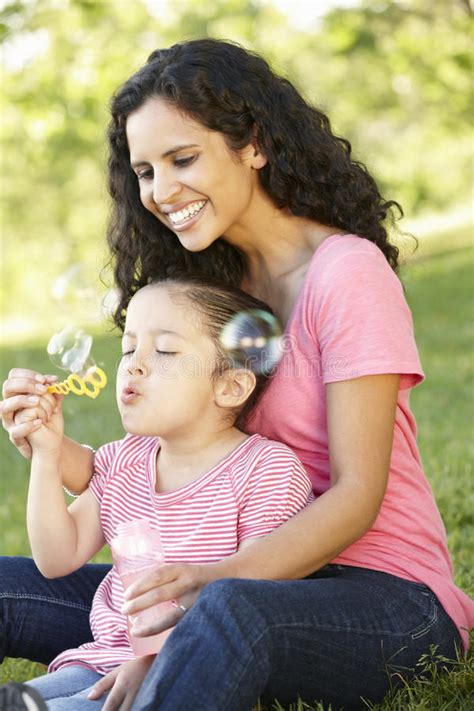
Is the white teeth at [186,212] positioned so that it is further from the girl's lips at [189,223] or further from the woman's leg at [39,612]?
the woman's leg at [39,612]

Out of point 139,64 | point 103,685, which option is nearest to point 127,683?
point 103,685

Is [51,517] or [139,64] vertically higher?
[139,64]

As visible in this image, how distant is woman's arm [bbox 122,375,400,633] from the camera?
193 centimetres

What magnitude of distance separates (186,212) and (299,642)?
1.06 metres

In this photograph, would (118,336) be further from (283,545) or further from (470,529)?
(470,529)

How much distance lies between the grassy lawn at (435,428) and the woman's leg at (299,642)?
0.23ft

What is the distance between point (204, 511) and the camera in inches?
86.4

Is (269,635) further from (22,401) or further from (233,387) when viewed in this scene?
(22,401)

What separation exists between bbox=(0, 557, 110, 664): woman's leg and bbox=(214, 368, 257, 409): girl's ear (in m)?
0.62

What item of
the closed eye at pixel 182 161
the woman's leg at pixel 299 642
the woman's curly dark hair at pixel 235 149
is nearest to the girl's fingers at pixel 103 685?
the woman's leg at pixel 299 642

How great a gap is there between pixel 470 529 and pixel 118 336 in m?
1.59

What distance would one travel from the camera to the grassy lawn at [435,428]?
226 cm

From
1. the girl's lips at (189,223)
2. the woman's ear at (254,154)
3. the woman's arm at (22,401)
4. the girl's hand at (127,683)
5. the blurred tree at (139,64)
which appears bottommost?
the girl's hand at (127,683)

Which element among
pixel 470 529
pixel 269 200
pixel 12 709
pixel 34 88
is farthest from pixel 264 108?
pixel 34 88
